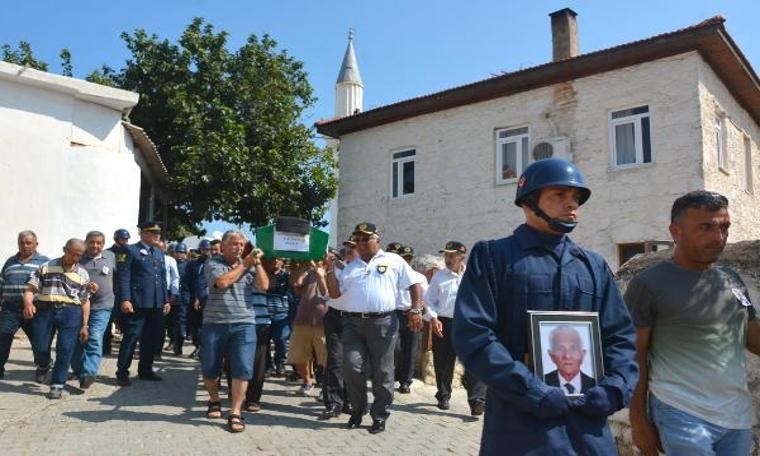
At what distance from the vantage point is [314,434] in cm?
605

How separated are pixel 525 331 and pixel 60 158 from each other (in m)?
12.8

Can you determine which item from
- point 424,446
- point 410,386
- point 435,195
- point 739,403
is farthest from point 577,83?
point 739,403

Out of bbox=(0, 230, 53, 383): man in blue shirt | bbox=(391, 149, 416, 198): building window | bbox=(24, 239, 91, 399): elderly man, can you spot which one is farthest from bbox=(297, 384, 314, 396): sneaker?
bbox=(391, 149, 416, 198): building window

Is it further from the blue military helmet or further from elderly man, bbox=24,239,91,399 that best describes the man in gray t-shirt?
elderly man, bbox=24,239,91,399

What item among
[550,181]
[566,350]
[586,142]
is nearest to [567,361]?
[566,350]

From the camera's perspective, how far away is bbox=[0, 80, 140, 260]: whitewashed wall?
40.8ft

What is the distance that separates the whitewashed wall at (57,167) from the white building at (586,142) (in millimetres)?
7561

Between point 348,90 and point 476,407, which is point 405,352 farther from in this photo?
point 348,90

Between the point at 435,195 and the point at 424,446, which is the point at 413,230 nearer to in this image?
the point at 435,195

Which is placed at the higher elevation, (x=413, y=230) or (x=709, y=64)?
(x=709, y=64)

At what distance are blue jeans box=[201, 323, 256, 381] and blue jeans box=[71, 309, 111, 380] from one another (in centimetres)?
203

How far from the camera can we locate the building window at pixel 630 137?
14.2m

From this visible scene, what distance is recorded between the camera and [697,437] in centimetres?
296

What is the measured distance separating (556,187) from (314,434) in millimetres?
4247
